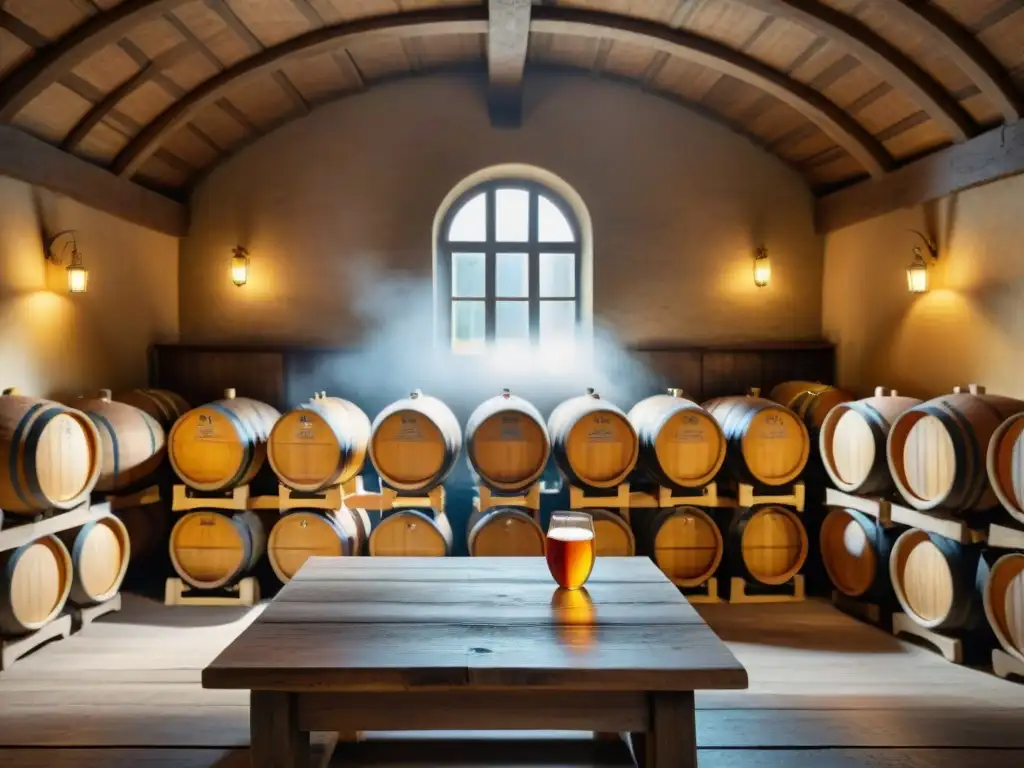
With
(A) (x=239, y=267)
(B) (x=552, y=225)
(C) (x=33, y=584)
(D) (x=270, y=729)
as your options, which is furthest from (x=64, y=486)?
(B) (x=552, y=225)

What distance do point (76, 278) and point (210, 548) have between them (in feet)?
5.69

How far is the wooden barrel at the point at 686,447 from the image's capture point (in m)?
4.52

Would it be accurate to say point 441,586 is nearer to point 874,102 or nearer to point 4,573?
point 4,573

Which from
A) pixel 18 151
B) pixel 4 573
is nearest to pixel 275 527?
pixel 4 573

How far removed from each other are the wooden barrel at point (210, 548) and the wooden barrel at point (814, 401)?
11.4ft

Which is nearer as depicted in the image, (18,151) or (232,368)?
(18,151)

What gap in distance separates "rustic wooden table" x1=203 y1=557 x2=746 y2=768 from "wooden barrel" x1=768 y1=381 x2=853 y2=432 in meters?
3.15

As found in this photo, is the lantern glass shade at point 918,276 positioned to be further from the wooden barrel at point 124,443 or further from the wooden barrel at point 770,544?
the wooden barrel at point 124,443

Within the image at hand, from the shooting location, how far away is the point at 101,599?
162 inches

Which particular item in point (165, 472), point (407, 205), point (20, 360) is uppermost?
point (407, 205)

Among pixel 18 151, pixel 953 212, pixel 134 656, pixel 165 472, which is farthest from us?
pixel 165 472

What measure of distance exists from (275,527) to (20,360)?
164 centimetres

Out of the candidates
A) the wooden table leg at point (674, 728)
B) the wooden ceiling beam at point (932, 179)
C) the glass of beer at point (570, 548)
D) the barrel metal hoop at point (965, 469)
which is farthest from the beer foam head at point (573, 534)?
the wooden ceiling beam at point (932, 179)

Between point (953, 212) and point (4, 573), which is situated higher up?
point (953, 212)
